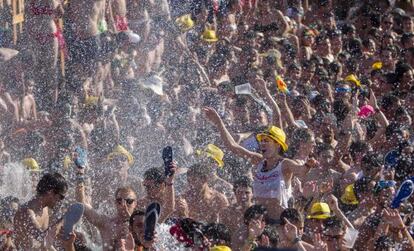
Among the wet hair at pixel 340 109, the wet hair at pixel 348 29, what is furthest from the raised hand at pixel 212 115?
the wet hair at pixel 348 29

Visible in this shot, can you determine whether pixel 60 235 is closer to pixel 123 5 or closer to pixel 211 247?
pixel 211 247

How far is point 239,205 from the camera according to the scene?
6953mm

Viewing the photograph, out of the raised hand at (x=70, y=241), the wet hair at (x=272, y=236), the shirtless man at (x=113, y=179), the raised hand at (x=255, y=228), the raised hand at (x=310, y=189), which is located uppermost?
the raised hand at (x=70, y=241)

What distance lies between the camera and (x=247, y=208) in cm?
666

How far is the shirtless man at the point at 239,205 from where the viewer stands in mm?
6863

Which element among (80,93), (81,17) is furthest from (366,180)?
(81,17)

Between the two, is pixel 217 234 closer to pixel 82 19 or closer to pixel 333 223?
pixel 333 223

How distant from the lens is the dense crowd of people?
6273mm

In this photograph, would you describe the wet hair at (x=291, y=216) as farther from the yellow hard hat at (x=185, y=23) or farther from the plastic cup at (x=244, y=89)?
the yellow hard hat at (x=185, y=23)

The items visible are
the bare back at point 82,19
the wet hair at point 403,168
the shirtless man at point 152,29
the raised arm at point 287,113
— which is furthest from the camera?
the shirtless man at point 152,29

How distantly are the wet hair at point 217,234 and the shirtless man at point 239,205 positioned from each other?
69 centimetres

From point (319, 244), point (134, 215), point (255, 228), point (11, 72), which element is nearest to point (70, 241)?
point (134, 215)

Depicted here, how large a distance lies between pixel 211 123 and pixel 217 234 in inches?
144

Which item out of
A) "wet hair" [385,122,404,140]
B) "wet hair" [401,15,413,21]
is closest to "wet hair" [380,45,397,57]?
"wet hair" [401,15,413,21]
